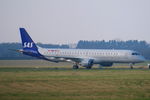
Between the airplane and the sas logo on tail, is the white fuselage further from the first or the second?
the sas logo on tail

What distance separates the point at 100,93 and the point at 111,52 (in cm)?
4192

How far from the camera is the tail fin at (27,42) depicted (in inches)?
3140

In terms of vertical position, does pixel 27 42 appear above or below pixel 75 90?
above

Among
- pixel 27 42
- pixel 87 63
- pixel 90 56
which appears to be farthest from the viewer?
pixel 27 42

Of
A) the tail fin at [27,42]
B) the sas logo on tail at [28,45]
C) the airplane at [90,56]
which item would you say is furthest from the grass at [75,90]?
the sas logo on tail at [28,45]

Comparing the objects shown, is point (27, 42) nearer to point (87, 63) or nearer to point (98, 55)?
point (87, 63)

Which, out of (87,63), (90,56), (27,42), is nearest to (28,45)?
(27,42)

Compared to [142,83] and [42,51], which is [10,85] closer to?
[142,83]

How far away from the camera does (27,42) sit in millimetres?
80562

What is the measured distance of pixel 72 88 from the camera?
3762 centimetres

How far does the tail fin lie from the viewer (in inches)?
3140

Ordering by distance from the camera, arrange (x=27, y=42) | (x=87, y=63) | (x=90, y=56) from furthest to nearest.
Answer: (x=27, y=42)
(x=90, y=56)
(x=87, y=63)

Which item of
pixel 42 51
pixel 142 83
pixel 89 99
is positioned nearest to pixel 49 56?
pixel 42 51

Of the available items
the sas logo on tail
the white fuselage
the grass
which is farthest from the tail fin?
the grass
